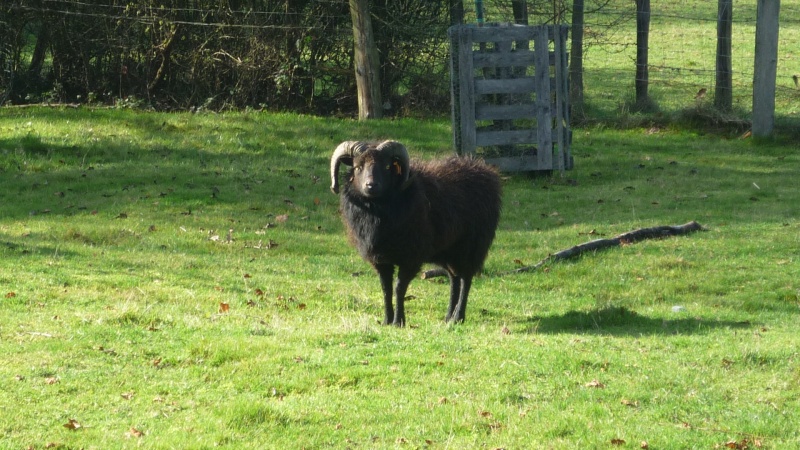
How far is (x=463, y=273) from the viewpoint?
11.9m

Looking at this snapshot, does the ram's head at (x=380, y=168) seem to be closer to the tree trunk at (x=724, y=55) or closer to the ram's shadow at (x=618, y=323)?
the ram's shadow at (x=618, y=323)

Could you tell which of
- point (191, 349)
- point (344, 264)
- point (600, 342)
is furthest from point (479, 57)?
point (191, 349)

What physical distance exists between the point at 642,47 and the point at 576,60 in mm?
1650

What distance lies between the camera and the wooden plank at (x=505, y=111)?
806 inches

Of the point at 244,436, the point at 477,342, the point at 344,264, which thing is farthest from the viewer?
the point at 344,264

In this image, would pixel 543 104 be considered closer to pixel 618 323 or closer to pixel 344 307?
pixel 344 307

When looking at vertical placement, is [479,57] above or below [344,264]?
above

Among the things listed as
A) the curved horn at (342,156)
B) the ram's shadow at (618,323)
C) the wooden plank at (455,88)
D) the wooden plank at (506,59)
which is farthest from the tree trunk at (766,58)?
the curved horn at (342,156)

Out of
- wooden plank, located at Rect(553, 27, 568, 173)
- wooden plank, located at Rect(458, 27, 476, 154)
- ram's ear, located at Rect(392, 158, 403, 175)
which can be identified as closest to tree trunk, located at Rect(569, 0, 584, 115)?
wooden plank, located at Rect(553, 27, 568, 173)

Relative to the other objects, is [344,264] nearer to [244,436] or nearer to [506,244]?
[506,244]

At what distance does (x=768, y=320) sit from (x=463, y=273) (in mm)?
3384

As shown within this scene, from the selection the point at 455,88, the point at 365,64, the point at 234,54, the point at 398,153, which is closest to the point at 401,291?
the point at 398,153

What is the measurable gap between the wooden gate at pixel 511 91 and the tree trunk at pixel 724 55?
5793mm

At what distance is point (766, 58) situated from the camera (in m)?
22.9
